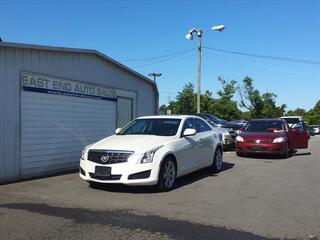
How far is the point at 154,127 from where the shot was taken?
10320 mm

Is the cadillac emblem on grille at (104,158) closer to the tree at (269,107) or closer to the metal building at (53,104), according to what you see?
the metal building at (53,104)

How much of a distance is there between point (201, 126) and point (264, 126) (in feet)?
23.1

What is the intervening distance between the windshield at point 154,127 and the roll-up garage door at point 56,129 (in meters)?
2.31

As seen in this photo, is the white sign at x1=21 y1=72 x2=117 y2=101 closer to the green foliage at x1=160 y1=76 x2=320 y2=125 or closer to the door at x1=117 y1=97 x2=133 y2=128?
the door at x1=117 y1=97 x2=133 y2=128

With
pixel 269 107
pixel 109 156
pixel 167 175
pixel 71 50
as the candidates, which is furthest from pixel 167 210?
pixel 269 107

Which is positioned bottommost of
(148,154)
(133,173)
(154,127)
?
(133,173)

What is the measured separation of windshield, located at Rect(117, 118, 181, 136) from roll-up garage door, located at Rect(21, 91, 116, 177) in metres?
2.31

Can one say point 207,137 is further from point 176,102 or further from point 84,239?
point 176,102

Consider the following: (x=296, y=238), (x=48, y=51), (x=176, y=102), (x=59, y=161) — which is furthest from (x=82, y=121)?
(x=176, y=102)

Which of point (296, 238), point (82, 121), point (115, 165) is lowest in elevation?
point (296, 238)

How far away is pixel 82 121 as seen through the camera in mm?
13383

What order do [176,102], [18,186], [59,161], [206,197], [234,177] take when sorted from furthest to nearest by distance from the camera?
[176,102] < [59,161] < [234,177] < [18,186] < [206,197]

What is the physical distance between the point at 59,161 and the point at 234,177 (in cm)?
479

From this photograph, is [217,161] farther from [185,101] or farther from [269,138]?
[185,101]
